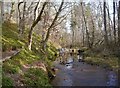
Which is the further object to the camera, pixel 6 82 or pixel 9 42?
pixel 9 42

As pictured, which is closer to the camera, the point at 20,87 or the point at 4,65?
the point at 20,87

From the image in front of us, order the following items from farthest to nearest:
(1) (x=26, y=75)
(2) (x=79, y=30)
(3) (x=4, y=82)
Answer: (2) (x=79, y=30) < (1) (x=26, y=75) < (3) (x=4, y=82)

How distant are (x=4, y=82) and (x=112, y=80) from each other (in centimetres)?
1001

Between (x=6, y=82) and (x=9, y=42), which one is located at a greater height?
(x=9, y=42)

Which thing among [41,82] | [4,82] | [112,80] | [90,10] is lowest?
[112,80]

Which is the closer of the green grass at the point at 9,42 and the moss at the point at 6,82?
the moss at the point at 6,82

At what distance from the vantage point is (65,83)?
56.6ft

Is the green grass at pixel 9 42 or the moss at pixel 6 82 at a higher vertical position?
the green grass at pixel 9 42

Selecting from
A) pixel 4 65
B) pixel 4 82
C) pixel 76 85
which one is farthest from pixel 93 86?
pixel 4 82

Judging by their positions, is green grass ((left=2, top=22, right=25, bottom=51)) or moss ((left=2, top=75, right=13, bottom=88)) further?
green grass ((left=2, top=22, right=25, bottom=51))

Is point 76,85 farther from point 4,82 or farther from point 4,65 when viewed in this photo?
point 4,82

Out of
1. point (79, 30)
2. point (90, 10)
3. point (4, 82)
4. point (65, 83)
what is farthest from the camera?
point (79, 30)

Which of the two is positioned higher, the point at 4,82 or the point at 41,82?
the point at 4,82

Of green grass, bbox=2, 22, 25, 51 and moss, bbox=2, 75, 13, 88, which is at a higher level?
green grass, bbox=2, 22, 25, 51
